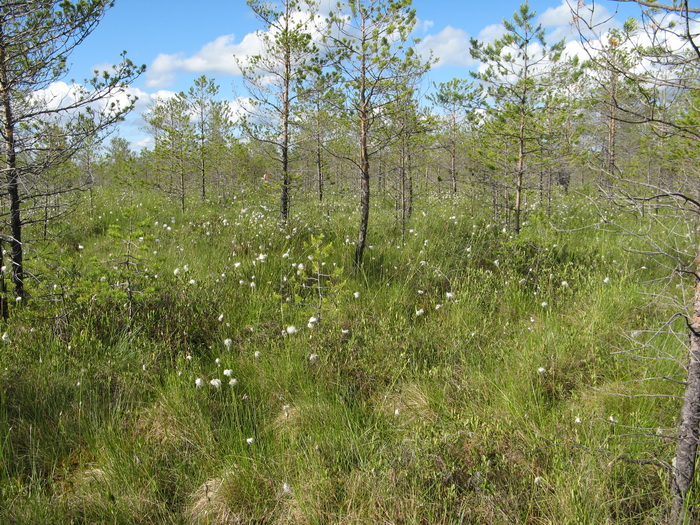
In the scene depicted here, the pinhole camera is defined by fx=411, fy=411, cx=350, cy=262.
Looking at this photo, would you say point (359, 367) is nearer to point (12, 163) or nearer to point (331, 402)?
point (331, 402)

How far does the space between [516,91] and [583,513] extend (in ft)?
26.1

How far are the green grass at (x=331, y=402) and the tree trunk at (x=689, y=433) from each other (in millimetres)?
149

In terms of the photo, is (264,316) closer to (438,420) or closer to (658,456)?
(438,420)

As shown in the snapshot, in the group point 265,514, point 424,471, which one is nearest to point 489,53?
point 424,471

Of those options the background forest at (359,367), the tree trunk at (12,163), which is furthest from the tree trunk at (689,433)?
the tree trunk at (12,163)

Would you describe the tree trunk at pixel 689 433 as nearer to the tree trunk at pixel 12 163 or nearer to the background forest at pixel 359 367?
the background forest at pixel 359 367

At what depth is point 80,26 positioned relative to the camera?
4465 millimetres

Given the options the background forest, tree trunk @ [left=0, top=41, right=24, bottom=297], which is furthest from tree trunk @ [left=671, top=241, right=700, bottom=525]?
tree trunk @ [left=0, top=41, right=24, bottom=297]

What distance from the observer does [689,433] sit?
202cm

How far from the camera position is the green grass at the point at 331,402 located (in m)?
2.37

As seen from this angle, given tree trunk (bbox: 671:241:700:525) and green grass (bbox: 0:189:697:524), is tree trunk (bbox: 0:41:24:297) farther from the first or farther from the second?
tree trunk (bbox: 671:241:700:525)

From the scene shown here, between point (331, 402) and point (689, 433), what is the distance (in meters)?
2.26

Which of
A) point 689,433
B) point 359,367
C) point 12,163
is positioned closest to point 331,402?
point 359,367

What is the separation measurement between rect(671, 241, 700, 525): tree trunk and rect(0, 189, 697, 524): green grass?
15cm
